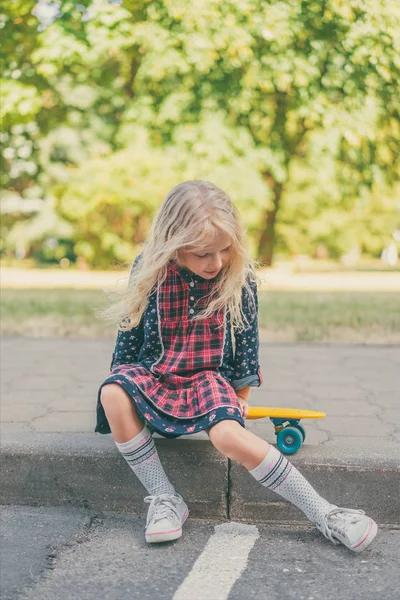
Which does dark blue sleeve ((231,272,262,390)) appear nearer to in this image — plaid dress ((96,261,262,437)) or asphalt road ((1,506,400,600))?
plaid dress ((96,261,262,437))

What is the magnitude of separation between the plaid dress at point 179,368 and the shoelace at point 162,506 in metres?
0.21

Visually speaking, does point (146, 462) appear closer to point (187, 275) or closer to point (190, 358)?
point (190, 358)

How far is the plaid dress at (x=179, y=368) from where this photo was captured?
2824 millimetres

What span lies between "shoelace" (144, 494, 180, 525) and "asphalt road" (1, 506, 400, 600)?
83 millimetres

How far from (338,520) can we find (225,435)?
430mm

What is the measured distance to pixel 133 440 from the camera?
2838 millimetres

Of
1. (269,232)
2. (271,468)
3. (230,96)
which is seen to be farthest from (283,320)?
(269,232)

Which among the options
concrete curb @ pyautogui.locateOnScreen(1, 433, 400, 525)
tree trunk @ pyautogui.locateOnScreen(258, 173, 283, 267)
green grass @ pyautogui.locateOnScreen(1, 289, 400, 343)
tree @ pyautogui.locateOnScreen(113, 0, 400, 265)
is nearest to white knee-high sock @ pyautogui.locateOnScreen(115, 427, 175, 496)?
concrete curb @ pyautogui.locateOnScreen(1, 433, 400, 525)

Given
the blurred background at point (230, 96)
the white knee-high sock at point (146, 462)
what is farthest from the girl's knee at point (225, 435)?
the blurred background at point (230, 96)

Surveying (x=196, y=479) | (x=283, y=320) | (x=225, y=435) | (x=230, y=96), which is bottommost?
(x=283, y=320)

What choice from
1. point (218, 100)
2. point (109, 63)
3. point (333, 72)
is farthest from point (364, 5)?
point (109, 63)

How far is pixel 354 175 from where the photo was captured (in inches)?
770

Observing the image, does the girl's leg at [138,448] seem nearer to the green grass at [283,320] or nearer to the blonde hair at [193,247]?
the blonde hair at [193,247]

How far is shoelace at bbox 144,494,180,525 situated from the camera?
8.87 ft
